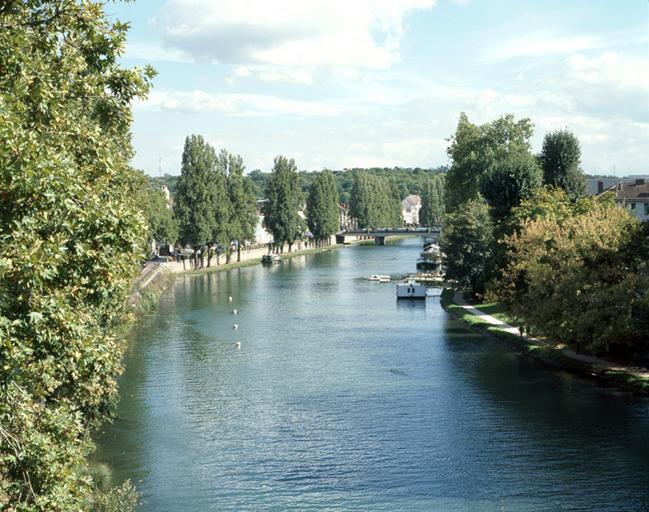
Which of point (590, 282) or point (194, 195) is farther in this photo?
point (194, 195)

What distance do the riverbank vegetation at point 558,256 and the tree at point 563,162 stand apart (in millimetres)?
85

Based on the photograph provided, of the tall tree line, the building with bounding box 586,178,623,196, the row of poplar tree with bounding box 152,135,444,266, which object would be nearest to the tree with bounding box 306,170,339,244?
the row of poplar tree with bounding box 152,135,444,266

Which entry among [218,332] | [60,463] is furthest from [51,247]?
[218,332]

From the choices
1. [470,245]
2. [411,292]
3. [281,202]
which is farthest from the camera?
[281,202]

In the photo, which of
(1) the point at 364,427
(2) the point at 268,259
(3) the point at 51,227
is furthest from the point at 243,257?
(3) the point at 51,227

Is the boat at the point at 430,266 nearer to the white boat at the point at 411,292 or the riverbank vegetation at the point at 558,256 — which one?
the white boat at the point at 411,292

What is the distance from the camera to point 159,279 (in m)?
90.9

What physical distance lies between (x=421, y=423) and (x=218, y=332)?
27320 mm

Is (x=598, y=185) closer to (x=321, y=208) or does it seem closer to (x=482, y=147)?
(x=482, y=147)

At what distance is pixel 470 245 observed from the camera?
77.2 metres

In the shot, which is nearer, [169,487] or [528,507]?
[528,507]

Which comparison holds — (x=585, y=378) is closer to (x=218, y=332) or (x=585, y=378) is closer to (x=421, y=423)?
(x=421, y=423)

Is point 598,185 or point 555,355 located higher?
point 598,185

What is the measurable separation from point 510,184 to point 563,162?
564 cm
